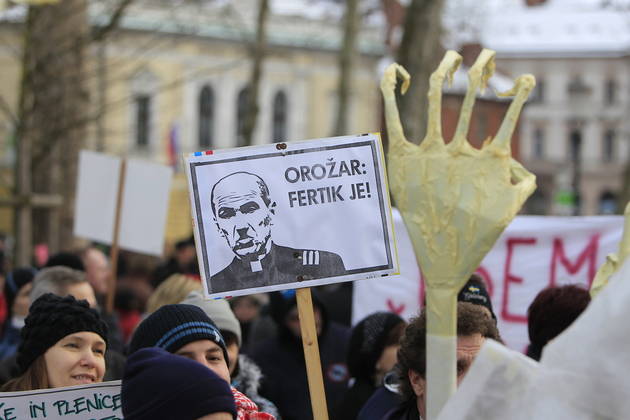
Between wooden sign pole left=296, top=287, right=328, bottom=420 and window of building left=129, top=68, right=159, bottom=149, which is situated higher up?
window of building left=129, top=68, right=159, bottom=149

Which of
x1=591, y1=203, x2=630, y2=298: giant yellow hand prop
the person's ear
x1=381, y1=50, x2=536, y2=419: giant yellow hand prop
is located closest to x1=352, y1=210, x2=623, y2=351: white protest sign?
the person's ear

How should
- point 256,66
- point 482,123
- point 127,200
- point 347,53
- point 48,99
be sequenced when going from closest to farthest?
1. point 127,200
2. point 48,99
3. point 482,123
4. point 256,66
5. point 347,53

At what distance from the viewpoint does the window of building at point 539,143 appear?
76125 mm

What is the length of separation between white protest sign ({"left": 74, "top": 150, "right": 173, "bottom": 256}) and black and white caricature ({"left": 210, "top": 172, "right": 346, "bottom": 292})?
14.5 ft

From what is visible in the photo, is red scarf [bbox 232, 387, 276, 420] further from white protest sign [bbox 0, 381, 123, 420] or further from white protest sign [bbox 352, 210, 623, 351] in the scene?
white protest sign [bbox 352, 210, 623, 351]

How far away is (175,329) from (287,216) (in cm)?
44

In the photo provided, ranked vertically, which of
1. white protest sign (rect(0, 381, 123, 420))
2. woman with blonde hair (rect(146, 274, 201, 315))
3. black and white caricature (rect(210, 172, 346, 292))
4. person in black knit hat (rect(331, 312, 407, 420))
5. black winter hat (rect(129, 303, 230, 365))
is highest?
black and white caricature (rect(210, 172, 346, 292))

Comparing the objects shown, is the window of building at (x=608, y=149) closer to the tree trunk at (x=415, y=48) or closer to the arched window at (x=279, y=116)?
the arched window at (x=279, y=116)

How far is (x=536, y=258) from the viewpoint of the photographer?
6934 mm

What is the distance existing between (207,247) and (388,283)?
3976 mm

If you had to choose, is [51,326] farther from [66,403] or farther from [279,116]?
[279,116]

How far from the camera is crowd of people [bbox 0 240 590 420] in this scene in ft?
9.15

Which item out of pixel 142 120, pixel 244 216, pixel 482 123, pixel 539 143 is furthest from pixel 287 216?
pixel 539 143

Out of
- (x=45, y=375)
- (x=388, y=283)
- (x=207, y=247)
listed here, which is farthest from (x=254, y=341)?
(x=207, y=247)
